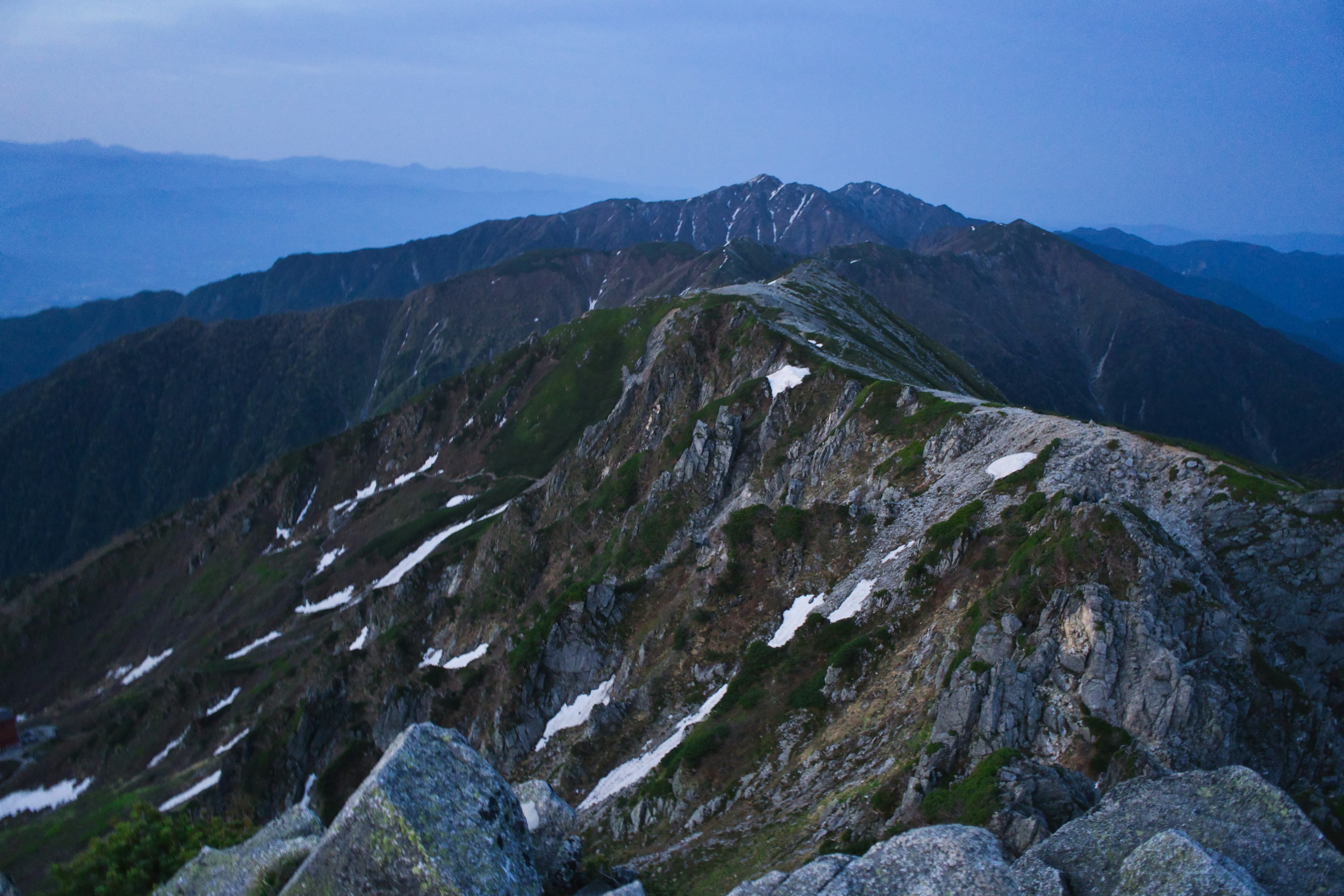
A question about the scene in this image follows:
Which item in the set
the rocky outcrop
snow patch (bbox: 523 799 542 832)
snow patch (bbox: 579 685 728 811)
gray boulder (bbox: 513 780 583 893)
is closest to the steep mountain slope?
snow patch (bbox: 579 685 728 811)

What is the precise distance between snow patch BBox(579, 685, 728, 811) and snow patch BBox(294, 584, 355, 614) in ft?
295

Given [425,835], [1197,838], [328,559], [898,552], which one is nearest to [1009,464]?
[898,552]

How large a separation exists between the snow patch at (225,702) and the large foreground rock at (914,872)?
105593mm

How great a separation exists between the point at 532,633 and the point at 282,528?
121 meters

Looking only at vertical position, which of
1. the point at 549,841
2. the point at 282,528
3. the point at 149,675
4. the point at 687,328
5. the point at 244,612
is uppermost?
the point at 687,328

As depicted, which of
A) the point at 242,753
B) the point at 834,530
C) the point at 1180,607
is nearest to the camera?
the point at 1180,607

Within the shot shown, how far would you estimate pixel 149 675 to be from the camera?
12644cm

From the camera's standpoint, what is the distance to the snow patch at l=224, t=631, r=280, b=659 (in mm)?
115375

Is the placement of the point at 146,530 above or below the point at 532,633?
below

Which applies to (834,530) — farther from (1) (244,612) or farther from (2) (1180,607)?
(1) (244,612)

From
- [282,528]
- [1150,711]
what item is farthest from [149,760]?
[1150,711]

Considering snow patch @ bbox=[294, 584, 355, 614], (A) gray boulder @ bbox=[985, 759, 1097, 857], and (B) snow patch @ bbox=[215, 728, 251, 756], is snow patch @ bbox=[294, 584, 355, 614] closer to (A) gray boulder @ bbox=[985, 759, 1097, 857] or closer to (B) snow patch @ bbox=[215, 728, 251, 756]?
(B) snow patch @ bbox=[215, 728, 251, 756]

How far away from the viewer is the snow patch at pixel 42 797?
97250 millimetres

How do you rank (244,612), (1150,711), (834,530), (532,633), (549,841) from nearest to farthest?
(549,841)
(1150,711)
(834,530)
(532,633)
(244,612)
